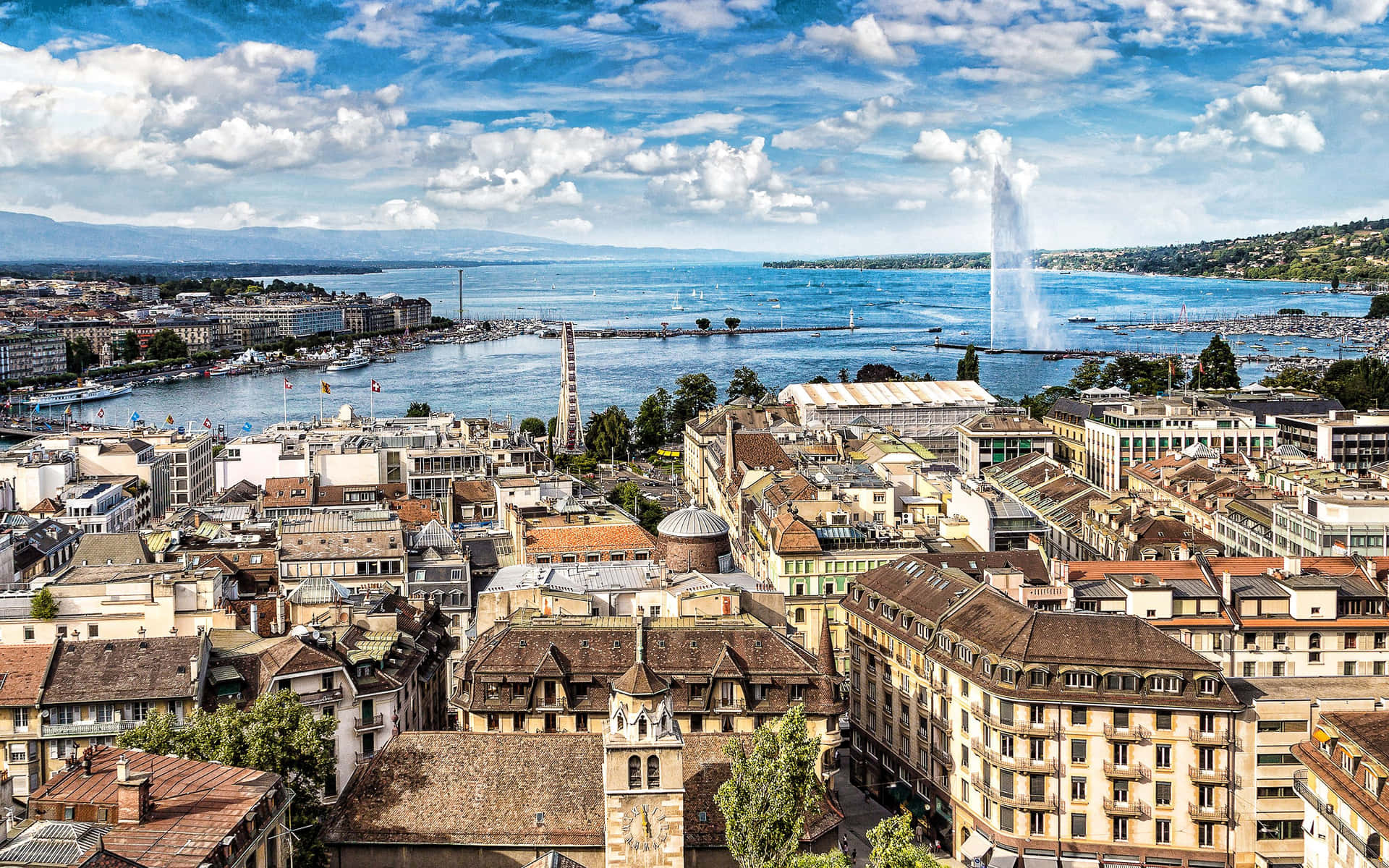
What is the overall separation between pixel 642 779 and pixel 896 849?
4.66 m

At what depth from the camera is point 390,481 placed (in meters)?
72.2

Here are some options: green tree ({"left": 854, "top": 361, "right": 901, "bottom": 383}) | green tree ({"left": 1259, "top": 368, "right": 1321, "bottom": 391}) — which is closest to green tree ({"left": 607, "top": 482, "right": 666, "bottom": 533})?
green tree ({"left": 1259, "top": 368, "right": 1321, "bottom": 391})

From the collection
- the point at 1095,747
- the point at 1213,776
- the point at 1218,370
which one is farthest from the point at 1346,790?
the point at 1218,370

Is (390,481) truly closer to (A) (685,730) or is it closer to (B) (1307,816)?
(A) (685,730)

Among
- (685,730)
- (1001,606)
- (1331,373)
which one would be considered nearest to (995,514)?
(1001,606)

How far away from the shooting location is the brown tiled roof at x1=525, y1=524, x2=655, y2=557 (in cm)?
5091

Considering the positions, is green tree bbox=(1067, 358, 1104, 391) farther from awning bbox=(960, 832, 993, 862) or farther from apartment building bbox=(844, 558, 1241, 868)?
awning bbox=(960, 832, 993, 862)

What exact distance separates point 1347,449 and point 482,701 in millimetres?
54209

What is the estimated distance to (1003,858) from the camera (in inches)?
1247

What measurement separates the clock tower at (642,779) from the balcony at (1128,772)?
1072 cm

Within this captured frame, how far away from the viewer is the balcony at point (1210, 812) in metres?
31.3

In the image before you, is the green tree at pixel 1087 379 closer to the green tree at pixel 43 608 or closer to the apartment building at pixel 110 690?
the green tree at pixel 43 608

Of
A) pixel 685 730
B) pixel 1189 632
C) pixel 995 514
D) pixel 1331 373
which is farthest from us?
pixel 1331 373

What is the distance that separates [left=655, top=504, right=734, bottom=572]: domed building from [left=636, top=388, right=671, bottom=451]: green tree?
181ft
